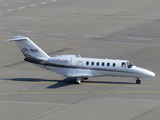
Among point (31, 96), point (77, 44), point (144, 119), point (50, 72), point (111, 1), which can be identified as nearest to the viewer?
point (144, 119)

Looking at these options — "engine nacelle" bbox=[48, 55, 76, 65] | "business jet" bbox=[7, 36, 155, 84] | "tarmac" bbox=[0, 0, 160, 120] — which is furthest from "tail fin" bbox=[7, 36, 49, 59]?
"tarmac" bbox=[0, 0, 160, 120]

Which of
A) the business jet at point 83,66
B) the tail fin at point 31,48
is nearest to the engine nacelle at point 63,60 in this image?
the business jet at point 83,66

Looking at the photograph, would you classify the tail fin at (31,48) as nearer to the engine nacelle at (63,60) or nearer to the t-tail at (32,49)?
the t-tail at (32,49)

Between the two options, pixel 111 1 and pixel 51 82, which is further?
pixel 111 1

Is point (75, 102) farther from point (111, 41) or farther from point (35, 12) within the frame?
point (35, 12)

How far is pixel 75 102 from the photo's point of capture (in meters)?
39.4

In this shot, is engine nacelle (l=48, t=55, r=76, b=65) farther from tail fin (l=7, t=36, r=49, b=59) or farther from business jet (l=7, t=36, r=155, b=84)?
tail fin (l=7, t=36, r=49, b=59)

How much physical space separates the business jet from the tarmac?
1.03 m

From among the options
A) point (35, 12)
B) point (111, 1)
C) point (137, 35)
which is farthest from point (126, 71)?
point (111, 1)

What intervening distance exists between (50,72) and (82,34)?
20446mm

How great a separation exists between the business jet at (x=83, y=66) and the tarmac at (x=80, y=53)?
1027mm

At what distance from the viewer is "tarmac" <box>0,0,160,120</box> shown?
1476 inches

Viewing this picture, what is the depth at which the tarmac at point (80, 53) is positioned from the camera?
3750 cm

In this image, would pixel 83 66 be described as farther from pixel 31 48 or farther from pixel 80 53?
pixel 80 53
